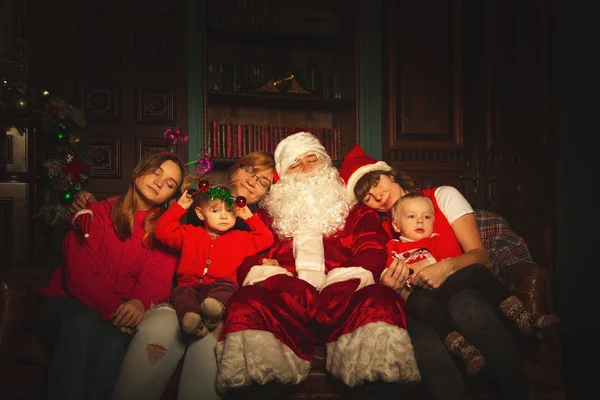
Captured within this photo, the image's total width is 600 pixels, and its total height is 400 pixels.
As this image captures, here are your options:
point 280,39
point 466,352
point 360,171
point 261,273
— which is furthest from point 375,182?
point 280,39

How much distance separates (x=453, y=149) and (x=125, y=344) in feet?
9.28

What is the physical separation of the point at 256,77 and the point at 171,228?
195cm

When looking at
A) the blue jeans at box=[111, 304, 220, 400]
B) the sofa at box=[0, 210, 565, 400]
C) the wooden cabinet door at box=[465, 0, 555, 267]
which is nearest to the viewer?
the blue jeans at box=[111, 304, 220, 400]

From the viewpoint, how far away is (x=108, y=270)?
7.91 ft

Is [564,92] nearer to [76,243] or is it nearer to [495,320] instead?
[495,320]

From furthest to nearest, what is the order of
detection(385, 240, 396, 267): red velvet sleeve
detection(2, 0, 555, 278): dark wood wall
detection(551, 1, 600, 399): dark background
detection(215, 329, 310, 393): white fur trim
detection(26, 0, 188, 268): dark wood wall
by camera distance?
detection(551, 1, 600, 399): dark background
detection(2, 0, 555, 278): dark wood wall
detection(26, 0, 188, 268): dark wood wall
detection(385, 240, 396, 267): red velvet sleeve
detection(215, 329, 310, 393): white fur trim

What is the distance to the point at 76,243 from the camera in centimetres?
246

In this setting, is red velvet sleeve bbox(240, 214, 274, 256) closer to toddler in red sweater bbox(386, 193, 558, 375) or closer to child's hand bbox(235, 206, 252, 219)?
child's hand bbox(235, 206, 252, 219)

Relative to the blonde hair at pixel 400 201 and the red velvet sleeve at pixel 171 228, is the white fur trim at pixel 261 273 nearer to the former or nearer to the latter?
the red velvet sleeve at pixel 171 228

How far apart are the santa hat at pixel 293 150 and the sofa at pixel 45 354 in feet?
3.64

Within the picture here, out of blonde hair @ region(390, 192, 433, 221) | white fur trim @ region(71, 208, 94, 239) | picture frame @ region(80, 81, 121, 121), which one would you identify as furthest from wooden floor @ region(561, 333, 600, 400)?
picture frame @ region(80, 81, 121, 121)

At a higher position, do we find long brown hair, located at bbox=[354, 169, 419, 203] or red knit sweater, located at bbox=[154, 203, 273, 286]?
long brown hair, located at bbox=[354, 169, 419, 203]

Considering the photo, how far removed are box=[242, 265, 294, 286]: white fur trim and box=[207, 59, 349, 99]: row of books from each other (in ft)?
6.09

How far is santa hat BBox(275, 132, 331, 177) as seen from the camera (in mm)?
2926
